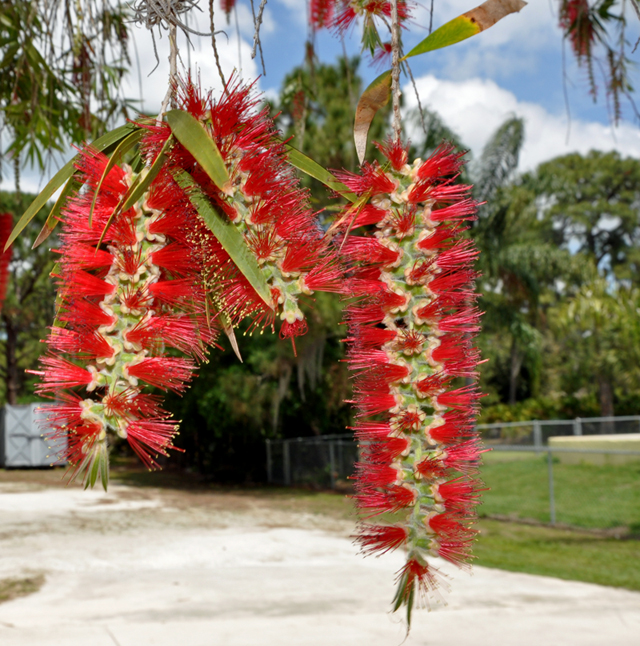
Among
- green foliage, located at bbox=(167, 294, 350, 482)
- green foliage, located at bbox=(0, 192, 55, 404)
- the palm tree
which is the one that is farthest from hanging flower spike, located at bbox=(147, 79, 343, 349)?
green foliage, located at bbox=(0, 192, 55, 404)

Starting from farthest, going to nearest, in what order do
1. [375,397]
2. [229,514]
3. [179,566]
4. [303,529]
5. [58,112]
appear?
[229,514] → [303,529] → [179,566] → [58,112] → [375,397]

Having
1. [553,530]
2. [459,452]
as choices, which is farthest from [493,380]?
[459,452]

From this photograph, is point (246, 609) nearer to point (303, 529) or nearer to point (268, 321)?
point (303, 529)

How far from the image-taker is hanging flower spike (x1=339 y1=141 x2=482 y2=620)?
70cm

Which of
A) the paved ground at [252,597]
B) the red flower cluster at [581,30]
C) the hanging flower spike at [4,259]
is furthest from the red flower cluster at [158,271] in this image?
the paved ground at [252,597]

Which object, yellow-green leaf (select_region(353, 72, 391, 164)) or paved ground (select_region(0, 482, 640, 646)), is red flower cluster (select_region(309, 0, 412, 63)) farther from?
paved ground (select_region(0, 482, 640, 646))

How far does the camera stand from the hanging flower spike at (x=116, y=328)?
61 cm

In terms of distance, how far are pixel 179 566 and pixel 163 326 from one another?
6593 mm

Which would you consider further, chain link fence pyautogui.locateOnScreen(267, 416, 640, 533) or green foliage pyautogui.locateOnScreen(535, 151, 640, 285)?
green foliage pyautogui.locateOnScreen(535, 151, 640, 285)

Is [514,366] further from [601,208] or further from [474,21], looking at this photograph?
[474,21]

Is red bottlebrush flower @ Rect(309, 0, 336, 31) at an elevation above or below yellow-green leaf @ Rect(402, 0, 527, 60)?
above

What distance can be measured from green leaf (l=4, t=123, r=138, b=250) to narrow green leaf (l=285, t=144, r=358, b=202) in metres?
0.16

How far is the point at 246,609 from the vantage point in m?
5.07

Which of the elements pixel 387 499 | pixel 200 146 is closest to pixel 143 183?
pixel 200 146
